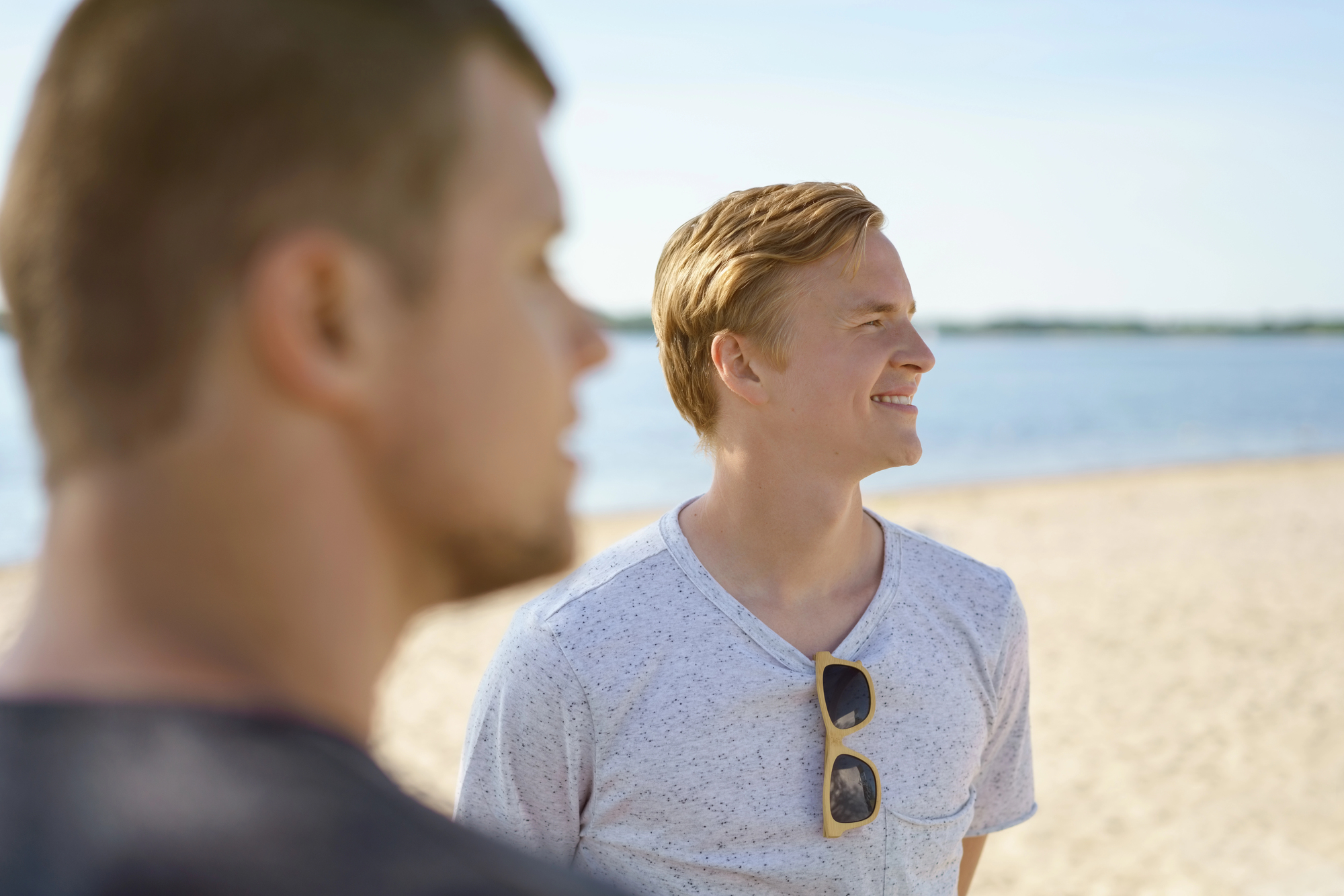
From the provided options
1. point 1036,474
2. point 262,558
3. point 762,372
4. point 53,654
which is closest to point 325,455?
point 262,558

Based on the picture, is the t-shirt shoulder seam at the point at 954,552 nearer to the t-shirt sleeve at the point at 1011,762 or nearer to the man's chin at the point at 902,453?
the t-shirt sleeve at the point at 1011,762

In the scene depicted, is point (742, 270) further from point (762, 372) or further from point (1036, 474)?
point (1036, 474)

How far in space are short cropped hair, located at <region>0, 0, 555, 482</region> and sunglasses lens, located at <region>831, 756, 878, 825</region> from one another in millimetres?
1538

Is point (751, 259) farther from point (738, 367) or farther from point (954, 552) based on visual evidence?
point (954, 552)

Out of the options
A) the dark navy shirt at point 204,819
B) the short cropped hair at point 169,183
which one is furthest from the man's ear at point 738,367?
the dark navy shirt at point 204,819

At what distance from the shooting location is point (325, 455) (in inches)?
31.2

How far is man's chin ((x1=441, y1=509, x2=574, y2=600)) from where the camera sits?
877mm

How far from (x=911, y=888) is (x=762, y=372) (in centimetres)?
117

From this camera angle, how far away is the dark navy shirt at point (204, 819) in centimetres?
62

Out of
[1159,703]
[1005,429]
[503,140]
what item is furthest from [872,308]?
[1005,429]

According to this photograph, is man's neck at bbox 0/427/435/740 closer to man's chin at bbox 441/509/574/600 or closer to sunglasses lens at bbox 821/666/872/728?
man's chin at bbox 441/509/574/600

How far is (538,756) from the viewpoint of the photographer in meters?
2.02

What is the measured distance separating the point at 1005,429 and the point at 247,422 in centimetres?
3858

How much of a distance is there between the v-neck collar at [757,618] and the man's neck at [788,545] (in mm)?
36
